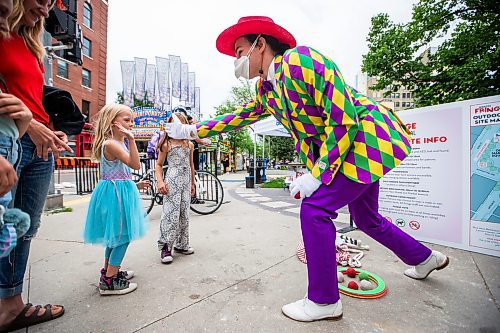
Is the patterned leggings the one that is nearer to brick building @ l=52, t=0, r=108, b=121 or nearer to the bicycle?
the bicycle

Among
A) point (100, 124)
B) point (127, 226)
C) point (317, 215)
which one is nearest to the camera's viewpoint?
point (317, 215)

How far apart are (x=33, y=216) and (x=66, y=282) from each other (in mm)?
832

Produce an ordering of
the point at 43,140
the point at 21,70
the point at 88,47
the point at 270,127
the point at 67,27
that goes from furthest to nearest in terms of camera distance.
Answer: the point at 88,47
the point at 270,127
the point at 67,27
the point at 43,140
the point at 21,70

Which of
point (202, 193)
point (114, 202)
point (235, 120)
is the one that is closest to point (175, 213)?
point (114, 202)

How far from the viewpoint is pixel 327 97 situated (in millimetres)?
1413

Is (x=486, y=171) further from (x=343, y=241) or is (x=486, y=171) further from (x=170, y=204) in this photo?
(x=170, y=204)

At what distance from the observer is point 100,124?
205cm

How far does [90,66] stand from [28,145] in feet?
84.3

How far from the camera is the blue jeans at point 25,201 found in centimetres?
147

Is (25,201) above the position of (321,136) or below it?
below

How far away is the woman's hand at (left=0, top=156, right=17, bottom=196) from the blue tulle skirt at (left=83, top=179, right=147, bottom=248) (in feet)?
3.79

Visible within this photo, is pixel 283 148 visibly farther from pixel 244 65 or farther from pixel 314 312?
pixel 314 312

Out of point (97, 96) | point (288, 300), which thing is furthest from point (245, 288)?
point (97, 96)

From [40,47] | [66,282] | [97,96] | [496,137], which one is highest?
[97,96]
